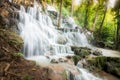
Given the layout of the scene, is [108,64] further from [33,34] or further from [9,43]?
[9,43]

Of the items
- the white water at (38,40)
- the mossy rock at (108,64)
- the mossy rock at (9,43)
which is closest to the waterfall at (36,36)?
the white water at (38,40)

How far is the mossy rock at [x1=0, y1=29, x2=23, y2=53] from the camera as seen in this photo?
8250mm

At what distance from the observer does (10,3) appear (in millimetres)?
13078

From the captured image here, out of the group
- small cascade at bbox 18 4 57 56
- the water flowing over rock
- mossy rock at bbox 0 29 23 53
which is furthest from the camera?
small cascade at bbox 18 4 57 56

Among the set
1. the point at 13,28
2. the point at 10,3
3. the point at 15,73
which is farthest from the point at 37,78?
the point at 10,3

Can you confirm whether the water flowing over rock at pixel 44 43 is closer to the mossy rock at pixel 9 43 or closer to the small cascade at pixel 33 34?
the small cascade at pixel 33 34

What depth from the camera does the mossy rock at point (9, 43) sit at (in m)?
8.25

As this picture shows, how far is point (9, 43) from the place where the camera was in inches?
352

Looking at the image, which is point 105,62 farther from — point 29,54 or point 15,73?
point 15,73

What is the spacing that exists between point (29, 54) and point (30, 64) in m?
2.79

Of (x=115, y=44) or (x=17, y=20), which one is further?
(x=115, y=44)

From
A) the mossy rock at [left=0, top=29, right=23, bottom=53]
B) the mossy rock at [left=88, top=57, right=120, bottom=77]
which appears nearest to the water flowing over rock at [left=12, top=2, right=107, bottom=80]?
the mossy rock at [left=0, top=29, right=23, bottom=53]

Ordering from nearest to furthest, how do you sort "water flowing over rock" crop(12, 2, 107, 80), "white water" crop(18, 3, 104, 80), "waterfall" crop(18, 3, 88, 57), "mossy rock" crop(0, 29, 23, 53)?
1. "mossy rock" crop(0, 29, 23, 53)
2. "water flowing over rock" crop(12, 2, 107, 80)
3. "white water" crop(18, 3, 104, 80)
4. "waterfall" crop(18, 3, 88, 57)

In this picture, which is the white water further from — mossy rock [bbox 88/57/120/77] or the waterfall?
mossy rock [bbox 88/57/120/77]
